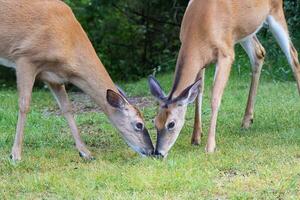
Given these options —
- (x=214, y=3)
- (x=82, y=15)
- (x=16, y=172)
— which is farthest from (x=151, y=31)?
(x=16, y=172)

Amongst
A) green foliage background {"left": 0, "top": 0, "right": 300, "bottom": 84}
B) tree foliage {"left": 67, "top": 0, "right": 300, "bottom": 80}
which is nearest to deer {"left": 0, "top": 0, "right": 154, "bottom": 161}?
green foliage background {"left": 0, "top": 0, "right": 300, "bottom": 84}

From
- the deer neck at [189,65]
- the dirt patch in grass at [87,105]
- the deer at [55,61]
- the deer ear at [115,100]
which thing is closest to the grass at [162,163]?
the deer at [55,61]

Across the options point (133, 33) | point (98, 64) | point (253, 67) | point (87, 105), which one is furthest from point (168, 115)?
point (133, 33)

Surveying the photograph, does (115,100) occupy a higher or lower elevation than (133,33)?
higher

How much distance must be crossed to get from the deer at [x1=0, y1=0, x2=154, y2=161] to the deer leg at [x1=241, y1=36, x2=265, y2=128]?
184 centimetres

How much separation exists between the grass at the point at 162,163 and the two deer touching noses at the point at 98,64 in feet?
0.78

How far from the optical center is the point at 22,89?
739cm

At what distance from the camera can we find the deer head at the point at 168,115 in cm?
717

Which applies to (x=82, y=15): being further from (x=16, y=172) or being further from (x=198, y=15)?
(x=16, y=172)

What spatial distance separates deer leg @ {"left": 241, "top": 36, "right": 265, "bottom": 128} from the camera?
8812 millimetres

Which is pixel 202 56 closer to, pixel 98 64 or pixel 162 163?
pixel 98 64

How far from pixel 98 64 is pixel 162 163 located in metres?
1.50

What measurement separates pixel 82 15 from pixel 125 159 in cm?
928

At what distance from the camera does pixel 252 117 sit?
8.85 meters
